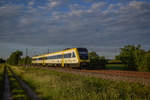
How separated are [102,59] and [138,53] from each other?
24.5 ft

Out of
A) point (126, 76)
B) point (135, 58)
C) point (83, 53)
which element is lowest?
point (126, 76)

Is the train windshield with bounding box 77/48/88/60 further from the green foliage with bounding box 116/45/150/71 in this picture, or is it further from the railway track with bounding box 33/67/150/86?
the green foliage with bounding box 116/45/150/71

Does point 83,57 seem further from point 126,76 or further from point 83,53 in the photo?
point 126,76

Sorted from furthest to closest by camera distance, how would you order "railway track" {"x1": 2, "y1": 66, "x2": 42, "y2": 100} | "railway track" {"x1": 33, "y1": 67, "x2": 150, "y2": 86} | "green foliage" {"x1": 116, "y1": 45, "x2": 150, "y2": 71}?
1. "green foliage" {"x1": 116, "y1": 45, "x2": 150, "y2": 71}
2. "railway track" {"x1": 33, "y1": 67, "x2": 150, "y2": 86}
3. "railway track" {"x1": 2, "y1": 66, "x2": 42, "y2": 100}

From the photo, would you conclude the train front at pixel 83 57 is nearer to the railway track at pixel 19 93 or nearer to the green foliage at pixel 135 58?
the green foliage at pixel 135 58

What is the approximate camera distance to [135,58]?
80.9ft

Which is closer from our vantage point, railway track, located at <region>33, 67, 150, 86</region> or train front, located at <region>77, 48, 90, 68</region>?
railway track, located at <region>33, 67, 150, 86</region>

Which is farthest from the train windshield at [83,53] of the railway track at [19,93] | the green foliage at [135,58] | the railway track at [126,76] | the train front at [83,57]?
the railway track at [19,93]

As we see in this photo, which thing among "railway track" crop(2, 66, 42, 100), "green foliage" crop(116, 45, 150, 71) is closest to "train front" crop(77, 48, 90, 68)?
"green foliage" crop(116, 45, 150, 71)

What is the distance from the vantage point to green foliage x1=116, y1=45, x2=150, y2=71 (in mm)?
20483

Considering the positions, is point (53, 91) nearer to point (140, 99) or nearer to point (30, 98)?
point (30, 98)

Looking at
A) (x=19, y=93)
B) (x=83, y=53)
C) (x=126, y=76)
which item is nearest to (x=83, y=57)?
(x=83, y=53)

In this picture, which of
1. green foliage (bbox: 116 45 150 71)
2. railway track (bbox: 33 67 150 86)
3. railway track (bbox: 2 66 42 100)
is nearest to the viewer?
railway track (bbox: 2 66 42 100)

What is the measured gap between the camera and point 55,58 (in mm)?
28984
